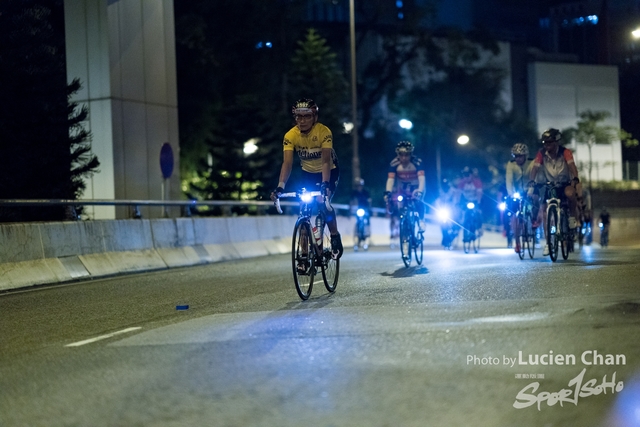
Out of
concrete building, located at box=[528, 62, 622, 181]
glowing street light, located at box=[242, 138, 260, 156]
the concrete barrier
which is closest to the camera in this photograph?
the concrete barrier

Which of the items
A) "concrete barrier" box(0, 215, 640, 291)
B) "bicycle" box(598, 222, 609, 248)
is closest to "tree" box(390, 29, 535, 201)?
"bicycle" box(598, 222, 609, 248)

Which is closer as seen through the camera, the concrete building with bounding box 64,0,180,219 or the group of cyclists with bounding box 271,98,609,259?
the group of cyclists with bounding box 271,98,609,259

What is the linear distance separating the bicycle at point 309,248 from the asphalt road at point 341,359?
232 mm

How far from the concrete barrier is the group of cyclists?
10.9ft

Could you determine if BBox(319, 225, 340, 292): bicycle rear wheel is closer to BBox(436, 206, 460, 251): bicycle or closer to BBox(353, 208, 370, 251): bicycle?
BBox(436, 206, 460, 251): bicycle

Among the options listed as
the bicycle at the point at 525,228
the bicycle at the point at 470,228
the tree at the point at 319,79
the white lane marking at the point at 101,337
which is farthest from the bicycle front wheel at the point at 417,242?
the tree at the point at 319,79

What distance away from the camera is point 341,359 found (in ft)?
23.1

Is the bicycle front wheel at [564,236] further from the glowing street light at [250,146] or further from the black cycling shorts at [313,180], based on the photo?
the glowing street light at [250,146]

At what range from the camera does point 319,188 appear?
11.5m

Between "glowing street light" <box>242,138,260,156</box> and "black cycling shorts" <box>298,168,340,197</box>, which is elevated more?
"glowing street light" <box>242,138,260,156</box>

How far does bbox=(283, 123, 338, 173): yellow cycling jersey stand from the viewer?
11570 millimetres

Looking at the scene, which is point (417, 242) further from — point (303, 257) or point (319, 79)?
point (319, 79)

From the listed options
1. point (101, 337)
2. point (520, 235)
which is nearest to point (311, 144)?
point (101, 337)

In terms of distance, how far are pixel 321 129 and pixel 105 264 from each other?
23.4 ft
